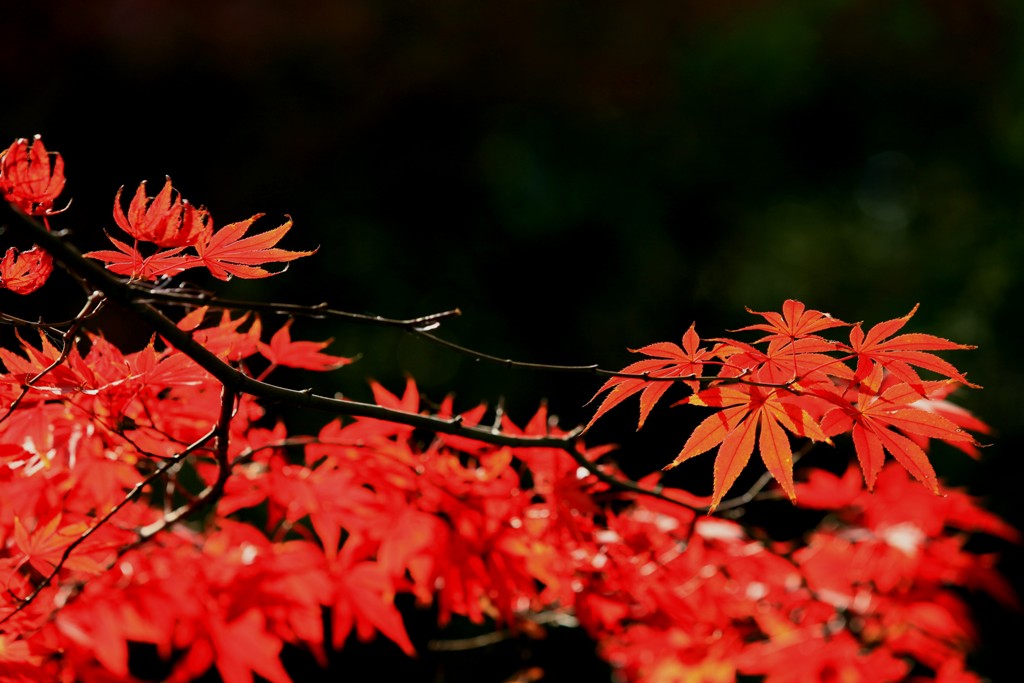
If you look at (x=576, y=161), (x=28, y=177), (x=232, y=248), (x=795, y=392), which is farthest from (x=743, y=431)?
(x=576, y=161)

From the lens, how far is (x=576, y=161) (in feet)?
14.1

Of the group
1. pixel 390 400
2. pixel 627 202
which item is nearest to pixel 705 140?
pixel 627 202

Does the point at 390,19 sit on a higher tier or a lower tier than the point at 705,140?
higher

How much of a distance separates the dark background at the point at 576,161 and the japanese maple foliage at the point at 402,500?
1.60 meters

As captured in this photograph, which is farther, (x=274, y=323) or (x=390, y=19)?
(x=390, y=19)

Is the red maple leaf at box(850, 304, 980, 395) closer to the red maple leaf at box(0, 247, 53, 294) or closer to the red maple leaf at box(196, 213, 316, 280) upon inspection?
the red maple leaf at box(196, 213, 316, 280)

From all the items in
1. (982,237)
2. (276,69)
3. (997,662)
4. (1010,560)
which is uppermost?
(276,69)

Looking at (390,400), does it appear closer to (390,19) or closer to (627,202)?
(627,202)

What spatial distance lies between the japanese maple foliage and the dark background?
5.26ft

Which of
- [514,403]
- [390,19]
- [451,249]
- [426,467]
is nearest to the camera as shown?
[426,467]

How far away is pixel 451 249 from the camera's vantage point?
400 cm

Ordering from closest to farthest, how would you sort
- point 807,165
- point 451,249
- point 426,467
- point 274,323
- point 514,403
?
point 426,467 < point 274,323 < point 514,403 < point 451,249 < point 807,165

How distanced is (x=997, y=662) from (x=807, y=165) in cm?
265

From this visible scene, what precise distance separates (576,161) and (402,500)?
3.39 meters
